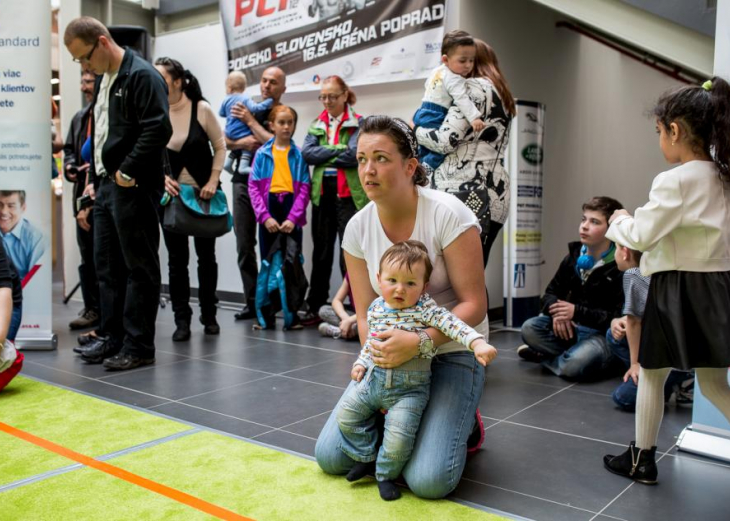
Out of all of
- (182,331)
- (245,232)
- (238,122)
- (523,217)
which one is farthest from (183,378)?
(523,217)

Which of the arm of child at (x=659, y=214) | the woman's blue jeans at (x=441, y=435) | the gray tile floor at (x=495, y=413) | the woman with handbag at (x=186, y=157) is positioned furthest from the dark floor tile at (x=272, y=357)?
the arm of child at (x=659, y=214)

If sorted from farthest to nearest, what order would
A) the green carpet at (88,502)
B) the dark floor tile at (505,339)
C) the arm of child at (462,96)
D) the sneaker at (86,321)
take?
the sneaker at (86,321), the dark floor tile at (505,339), the arm of child at (462,96), the green carpet at (88,502)

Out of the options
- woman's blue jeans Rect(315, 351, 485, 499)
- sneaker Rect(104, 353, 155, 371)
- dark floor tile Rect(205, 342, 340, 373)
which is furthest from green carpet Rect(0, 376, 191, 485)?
dark floor tile Rect(205, 342, 340, 373)

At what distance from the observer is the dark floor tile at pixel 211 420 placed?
299 centimetres

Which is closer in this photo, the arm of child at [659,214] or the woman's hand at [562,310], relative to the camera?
the arm of child at [659,214]

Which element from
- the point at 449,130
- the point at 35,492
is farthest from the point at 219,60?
the point at 35,492

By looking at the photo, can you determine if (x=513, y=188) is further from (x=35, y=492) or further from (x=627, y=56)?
(x=35, y=492)

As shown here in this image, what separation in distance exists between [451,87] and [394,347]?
1829mm

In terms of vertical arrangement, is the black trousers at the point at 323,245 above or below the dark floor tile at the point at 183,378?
above

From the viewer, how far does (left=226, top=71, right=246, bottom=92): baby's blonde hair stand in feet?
20.4

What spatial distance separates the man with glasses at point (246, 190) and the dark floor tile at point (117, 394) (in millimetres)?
2189

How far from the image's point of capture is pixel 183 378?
390cm

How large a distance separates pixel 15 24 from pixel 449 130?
2.86 metres

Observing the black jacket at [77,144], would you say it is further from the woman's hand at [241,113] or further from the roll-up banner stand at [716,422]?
the roll-up banner stand at [716,422]
